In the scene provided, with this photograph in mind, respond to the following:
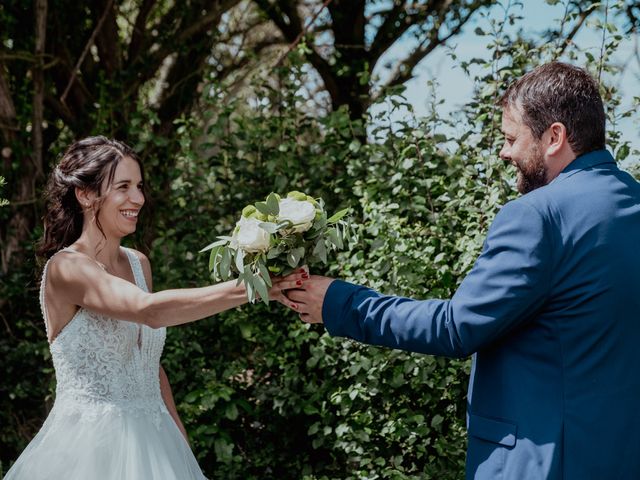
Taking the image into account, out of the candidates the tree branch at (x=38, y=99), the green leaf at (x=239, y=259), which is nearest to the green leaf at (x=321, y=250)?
the green leaf at (x=239, y=259)

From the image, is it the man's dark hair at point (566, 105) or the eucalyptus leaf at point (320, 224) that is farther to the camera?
the eucalyptus leaf at point (320, 224)

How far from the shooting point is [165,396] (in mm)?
3100

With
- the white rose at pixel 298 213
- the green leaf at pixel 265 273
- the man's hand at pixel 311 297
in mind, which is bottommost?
the man's hand at pixel 311 297

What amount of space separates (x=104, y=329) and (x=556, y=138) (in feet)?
5.14

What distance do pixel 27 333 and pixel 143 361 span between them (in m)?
2.45

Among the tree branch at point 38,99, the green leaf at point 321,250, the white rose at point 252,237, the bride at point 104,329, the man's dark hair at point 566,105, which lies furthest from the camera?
the tree branch at point 38,99

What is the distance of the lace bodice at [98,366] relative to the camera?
2809mm

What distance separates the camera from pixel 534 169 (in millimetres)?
2186

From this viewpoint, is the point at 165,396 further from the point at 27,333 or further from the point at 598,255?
the point at 27,333

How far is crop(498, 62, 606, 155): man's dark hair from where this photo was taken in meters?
2.12

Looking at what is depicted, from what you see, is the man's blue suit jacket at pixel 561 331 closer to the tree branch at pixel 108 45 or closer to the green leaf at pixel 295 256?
the green leaf at pixel 295 256

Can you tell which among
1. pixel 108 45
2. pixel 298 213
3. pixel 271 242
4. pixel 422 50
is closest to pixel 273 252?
pixel 271 242

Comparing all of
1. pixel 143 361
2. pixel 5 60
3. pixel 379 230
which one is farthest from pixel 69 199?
pixel 5 60

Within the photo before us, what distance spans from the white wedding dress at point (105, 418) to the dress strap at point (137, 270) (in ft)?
0.73
